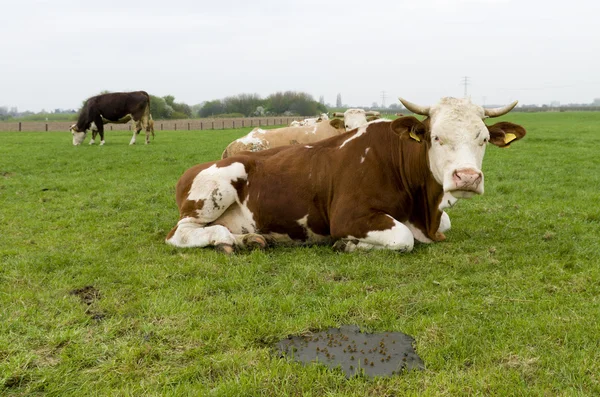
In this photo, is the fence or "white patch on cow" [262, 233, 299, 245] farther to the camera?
the fence

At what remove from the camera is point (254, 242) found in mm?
5926

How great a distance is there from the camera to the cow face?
12445mm

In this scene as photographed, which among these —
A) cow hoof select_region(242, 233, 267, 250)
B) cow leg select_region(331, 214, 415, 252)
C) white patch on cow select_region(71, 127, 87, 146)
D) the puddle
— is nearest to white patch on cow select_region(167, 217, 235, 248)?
cow hoof select_region(242, 233, 267, 250)

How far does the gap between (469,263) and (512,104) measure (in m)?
2.03

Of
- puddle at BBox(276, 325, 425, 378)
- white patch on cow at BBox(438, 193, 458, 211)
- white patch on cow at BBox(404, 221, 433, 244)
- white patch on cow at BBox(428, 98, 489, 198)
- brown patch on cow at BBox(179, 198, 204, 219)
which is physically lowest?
puddle at BBox(276, 325, 425, 378)

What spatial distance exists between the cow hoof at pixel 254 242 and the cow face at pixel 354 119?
698 centimetres

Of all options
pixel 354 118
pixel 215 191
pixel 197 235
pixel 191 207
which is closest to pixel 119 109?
pixel 354 118

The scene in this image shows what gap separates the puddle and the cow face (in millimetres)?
9216

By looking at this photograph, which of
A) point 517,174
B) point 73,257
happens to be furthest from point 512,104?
point 517,174

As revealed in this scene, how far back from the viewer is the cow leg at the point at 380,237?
559 cm

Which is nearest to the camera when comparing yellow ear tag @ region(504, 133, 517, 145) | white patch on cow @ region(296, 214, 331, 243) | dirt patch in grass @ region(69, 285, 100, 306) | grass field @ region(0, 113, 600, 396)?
grass field @ region(0, 113, 600, 396)

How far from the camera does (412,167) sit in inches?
237

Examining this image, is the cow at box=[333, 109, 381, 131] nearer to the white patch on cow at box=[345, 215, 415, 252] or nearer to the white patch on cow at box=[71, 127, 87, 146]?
the white patch on cow at box=[345, 215, 415, 252]

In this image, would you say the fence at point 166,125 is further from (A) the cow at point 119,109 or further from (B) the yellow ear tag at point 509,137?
→ (B) the yellow ear tag at point 509,137
